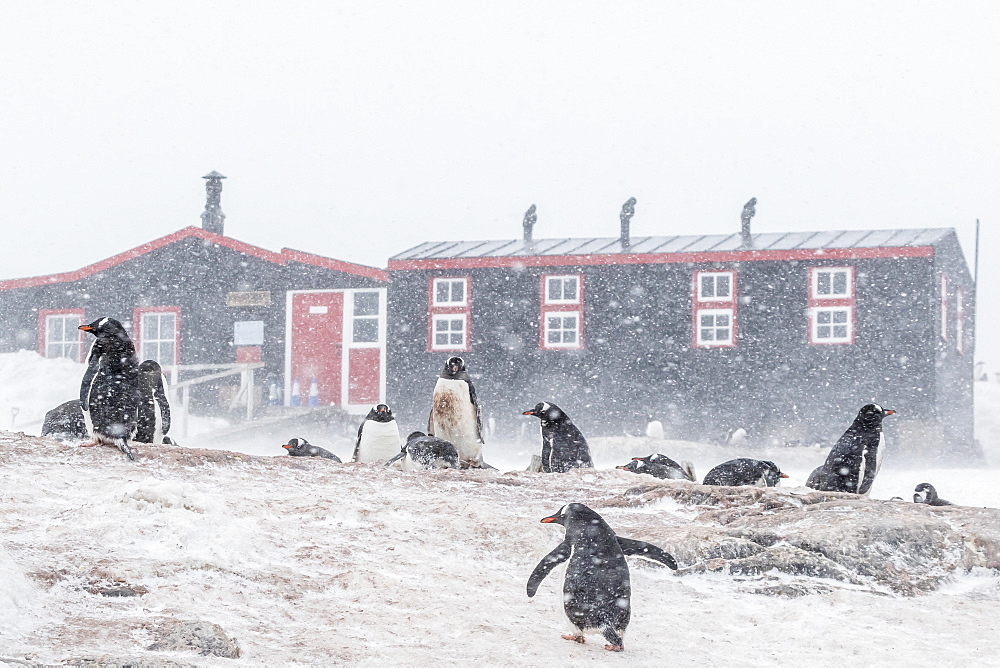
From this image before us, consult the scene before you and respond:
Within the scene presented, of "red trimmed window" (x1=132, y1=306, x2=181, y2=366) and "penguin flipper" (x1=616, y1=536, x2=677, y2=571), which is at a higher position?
"red trimmed window" (x1=132, y1=306, x2=181, y2=366)

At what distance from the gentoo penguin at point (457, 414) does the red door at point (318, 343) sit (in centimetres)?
1297

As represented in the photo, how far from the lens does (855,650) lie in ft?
16.1

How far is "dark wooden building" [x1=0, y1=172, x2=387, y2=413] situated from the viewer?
80.3 ft

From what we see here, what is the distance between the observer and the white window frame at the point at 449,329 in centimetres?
2380

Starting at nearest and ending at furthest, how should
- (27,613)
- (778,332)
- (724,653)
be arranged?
(27,613), (724,653), (778,332)

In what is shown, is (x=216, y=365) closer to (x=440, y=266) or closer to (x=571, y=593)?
(x=440, y=266)

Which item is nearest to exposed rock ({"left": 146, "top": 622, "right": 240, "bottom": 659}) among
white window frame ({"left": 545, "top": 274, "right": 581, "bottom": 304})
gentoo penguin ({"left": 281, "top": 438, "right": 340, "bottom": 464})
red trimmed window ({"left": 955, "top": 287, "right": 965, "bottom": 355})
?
gentoo penguin ({"left": 281, "top": 438, "right": 340, "bottom": 464})

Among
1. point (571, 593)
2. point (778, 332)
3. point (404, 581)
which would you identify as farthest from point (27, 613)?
point (778, 332)

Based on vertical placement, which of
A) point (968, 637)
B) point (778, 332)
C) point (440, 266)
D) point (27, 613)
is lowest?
point (968, 637)

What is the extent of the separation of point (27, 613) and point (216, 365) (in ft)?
66.2

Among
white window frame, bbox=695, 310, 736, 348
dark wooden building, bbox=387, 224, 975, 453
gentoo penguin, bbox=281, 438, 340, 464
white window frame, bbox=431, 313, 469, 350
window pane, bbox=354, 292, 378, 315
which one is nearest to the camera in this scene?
gentoo penguin, bbox=281, 438, 340, 464

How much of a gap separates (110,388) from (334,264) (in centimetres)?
1675

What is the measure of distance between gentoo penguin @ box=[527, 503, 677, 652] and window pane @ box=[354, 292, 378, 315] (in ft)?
64.9

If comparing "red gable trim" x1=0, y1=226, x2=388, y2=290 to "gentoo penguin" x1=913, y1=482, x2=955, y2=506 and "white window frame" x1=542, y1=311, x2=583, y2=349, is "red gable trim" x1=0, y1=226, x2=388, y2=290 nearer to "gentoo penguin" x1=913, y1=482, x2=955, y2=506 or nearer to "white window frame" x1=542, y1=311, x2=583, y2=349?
"white window frame" x1=542, y1=311, x2=583, y2=349
